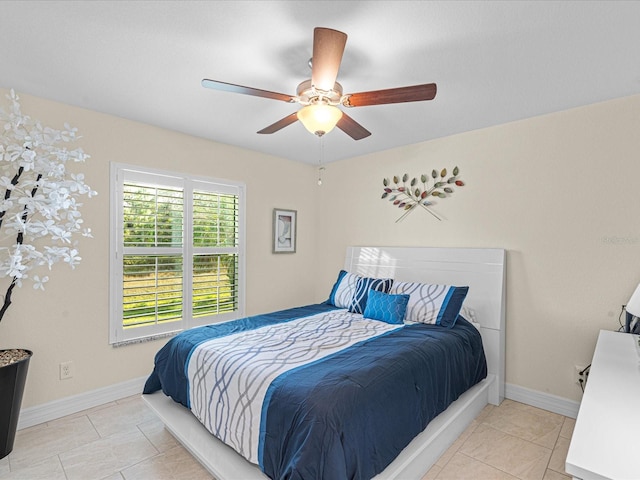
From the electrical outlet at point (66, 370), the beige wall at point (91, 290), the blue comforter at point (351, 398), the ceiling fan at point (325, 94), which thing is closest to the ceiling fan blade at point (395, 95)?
the ceiling fan at point (325, 94)

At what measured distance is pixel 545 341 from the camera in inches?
112

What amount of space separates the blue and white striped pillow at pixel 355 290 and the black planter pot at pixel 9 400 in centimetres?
249

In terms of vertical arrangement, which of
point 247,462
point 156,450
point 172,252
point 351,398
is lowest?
point 156,450

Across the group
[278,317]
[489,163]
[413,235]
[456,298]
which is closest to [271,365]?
[278,317]

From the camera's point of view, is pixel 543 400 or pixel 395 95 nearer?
pixel 395 95

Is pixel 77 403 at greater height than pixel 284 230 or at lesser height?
lesser

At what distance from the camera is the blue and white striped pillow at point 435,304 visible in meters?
2.81

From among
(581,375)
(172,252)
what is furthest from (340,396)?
(172,252)

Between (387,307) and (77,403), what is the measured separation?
264 centimetres

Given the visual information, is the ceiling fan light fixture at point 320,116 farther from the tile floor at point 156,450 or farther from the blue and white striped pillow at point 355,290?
the tile floor at point 156,450

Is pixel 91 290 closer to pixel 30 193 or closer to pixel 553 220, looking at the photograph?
pixel 30 193

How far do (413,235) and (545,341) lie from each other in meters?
1.50

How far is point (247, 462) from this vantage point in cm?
184

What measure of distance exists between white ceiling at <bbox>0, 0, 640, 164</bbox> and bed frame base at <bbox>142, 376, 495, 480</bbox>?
7.26ft
